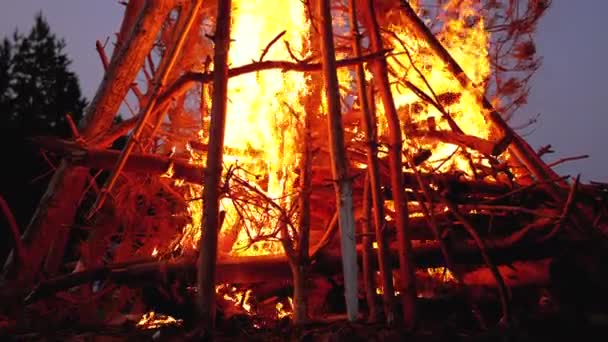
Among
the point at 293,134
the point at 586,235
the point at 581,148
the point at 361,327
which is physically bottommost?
the point at 361,327

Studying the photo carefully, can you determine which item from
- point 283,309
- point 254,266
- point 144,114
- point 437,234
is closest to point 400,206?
point 437,234

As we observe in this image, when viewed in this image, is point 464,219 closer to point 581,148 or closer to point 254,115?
point 254,115

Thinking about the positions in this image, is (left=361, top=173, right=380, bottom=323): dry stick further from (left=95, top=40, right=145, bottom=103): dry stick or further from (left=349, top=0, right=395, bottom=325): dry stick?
(left=95, top=40, right=145, bottom=103): dry stick

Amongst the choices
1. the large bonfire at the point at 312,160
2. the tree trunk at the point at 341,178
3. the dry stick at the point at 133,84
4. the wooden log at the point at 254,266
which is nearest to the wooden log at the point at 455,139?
the large bonfire at the point at 312,160

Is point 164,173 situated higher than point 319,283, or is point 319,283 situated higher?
point 164,173

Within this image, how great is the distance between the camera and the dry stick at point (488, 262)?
377 centimetres

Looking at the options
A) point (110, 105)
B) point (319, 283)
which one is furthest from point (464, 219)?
point (110, 105)

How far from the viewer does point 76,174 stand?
5.20 meters

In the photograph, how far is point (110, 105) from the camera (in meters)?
5.57

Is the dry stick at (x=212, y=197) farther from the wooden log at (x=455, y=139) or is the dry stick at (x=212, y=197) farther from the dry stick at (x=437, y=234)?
the wooden log at (x=455, y=139)

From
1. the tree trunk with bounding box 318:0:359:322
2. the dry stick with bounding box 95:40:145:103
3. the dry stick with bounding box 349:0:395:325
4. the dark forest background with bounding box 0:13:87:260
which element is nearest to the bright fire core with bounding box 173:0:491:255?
the dry stick with bounding box 349:0:395:325

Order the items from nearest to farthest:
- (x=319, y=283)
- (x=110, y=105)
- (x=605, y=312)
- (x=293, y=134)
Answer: (x=605, y=312) → (x=319, y=283) → (x=293, y=134) → (x=110, y=105)

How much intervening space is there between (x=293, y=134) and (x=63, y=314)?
8.12ft

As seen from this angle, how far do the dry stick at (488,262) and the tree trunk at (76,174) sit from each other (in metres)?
3.41
